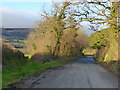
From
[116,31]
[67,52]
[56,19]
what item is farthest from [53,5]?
[116,31]

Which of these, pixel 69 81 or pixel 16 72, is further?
pixel 16 72

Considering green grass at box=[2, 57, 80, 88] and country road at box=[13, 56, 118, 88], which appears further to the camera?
green grass at box=[2, 57, 80, 88]

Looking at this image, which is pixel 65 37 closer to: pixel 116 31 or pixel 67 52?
pixel 67 52

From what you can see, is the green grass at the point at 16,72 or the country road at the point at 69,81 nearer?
the country road at the point at 69,81

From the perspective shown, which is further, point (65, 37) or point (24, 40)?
point (24, 40)

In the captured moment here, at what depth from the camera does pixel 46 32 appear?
144 feet

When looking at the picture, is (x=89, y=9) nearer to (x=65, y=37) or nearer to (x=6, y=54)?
(x=6, y=54)

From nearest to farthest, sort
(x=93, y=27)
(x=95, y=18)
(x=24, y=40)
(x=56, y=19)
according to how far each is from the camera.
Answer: (x=95, y=18) < (x=93, y=27) < (x=56, y=19) < (x=24, y=40)

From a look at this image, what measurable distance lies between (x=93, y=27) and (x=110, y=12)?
182 inches

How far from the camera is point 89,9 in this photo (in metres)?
24.2

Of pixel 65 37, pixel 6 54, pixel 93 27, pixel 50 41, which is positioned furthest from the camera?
pixel 65 37

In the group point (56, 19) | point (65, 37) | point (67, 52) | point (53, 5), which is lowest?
point (67, 52)

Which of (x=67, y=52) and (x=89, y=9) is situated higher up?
(x=89, y=9)

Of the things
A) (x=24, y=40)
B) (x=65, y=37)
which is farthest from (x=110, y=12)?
(x=24, y=40)
